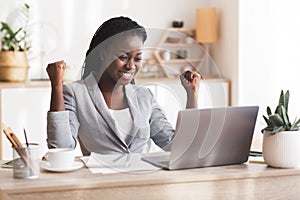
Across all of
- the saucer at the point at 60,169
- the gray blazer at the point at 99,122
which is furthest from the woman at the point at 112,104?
the saucer at the point at 60,169

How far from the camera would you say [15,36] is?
14.1 feet

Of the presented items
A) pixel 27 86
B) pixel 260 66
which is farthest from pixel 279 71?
pixel 27 86

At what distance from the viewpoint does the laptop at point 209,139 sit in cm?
181

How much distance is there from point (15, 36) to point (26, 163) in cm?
270

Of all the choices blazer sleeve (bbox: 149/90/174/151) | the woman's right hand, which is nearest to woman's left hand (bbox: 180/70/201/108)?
blazer sleeve (bbox: 149/90/174/151)

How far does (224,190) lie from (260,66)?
266 centimetres

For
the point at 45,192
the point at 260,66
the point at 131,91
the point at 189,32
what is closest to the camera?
the point at 45,192

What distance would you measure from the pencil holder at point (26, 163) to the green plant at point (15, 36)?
8.28 feet

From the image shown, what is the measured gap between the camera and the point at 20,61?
4.15m

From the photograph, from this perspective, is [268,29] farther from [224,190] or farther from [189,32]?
[224,190]

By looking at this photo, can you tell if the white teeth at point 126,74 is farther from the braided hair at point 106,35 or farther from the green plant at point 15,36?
the green plant at point 15,36

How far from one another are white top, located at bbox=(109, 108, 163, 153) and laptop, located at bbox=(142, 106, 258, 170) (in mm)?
22

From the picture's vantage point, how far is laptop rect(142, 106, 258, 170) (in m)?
1.81

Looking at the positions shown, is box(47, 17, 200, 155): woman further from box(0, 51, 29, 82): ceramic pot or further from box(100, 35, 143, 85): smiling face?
box(0, 51, 29, 82): ceramic pot
